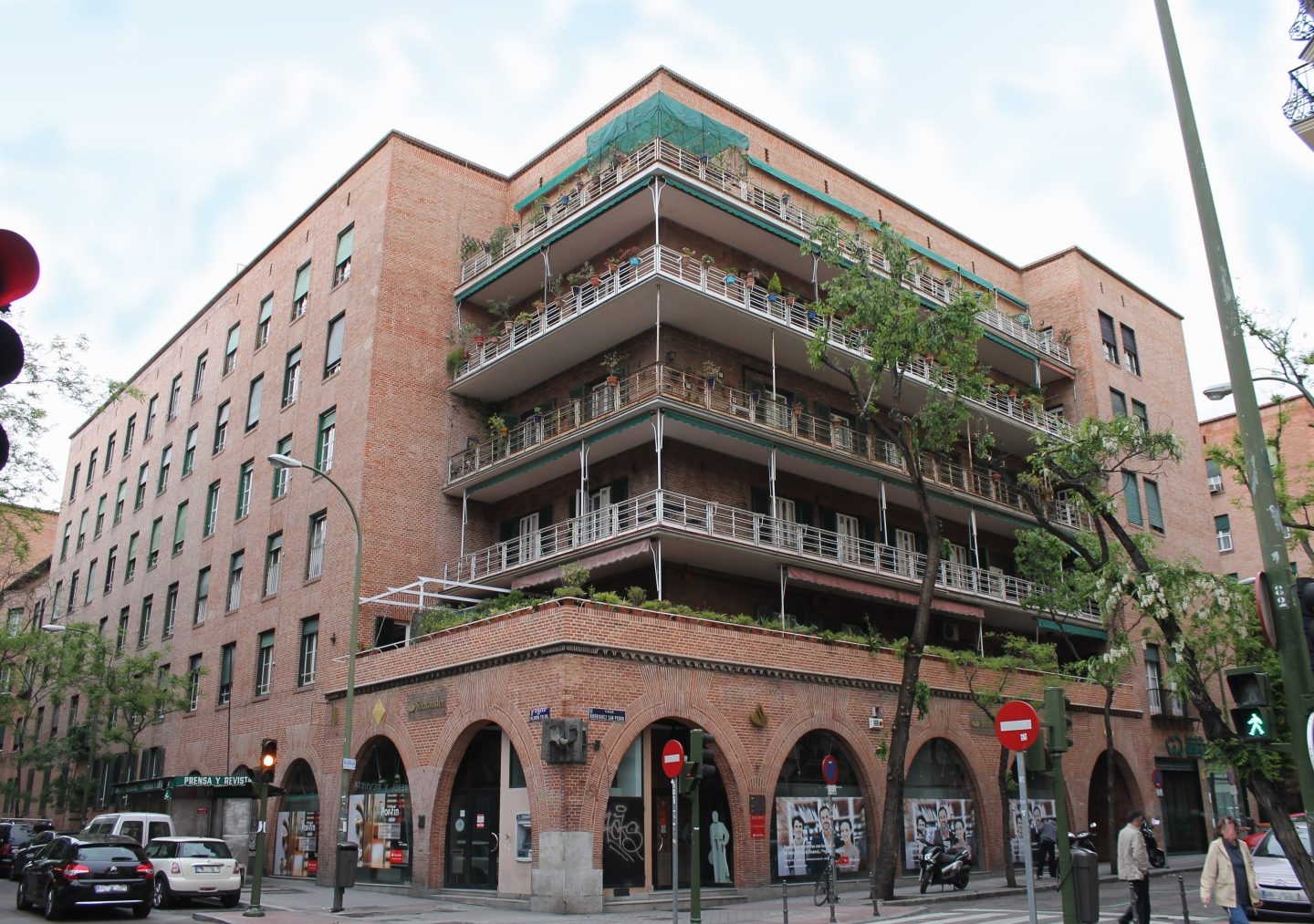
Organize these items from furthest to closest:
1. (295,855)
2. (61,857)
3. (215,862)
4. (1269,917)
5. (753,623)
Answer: (295,855)
(753,623)
(215,862)
(61,857)
(1269,917)

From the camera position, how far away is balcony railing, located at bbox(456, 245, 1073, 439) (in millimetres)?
27108

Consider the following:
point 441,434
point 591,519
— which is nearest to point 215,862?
point 591,519

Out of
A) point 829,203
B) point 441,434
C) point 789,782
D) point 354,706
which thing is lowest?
point 789,782

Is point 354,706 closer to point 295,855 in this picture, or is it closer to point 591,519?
point 295,855

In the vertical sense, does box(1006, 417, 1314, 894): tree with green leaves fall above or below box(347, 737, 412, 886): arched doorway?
above

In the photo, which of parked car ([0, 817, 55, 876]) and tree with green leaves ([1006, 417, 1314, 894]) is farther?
parked car ([0, 817, 55, 876])

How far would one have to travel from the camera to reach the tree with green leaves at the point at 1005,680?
27125mm

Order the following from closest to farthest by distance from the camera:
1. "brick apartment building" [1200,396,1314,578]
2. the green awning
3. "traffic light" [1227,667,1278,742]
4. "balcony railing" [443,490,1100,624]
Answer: "traffic light" [1227,667,1278,742], "balcony railing" [443,490,1100,624], the green awning, "brick apartment building" [1200,396,1314,578]

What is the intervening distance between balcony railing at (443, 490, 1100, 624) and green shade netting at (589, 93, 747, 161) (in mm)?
9996

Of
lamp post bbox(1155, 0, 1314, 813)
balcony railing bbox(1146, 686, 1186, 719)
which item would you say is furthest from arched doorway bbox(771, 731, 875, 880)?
balcony railing bbox(1146, 686, 1186, 719)

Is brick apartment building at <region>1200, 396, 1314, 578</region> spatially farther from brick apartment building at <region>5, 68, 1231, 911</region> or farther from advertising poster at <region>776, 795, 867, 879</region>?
advertising poster at <region>776, 795, 867, 879</region>

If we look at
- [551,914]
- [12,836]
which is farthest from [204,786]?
[551,914]

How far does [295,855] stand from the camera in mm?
29234

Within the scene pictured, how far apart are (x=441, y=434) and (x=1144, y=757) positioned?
25.0 metres
